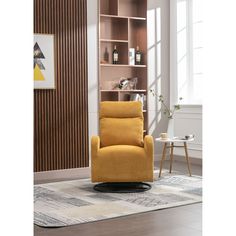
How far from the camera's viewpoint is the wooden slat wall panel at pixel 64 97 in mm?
6129

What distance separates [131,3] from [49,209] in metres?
4.16

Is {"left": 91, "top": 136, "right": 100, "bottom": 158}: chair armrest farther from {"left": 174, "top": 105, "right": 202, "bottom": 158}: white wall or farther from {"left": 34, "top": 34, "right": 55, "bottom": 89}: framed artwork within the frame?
{"left": 174, "top": 105, "right": 202, "bottom": 158}: white wall

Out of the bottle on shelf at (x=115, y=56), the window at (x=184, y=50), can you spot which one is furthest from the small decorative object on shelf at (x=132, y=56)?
the window at (x=184, y=50)

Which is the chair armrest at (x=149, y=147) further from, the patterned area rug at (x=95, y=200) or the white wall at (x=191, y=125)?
the white wall at (x=191, y=125)

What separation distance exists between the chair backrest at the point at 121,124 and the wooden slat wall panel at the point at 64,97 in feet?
2.95

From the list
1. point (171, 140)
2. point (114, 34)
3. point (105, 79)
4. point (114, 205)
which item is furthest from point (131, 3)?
point (114, 205)

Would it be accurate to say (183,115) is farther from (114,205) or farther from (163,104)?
(114,205)

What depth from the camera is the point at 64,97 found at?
6324 millimetres

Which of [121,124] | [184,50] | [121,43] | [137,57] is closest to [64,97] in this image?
[121,124]

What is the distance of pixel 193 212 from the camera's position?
4.14 m

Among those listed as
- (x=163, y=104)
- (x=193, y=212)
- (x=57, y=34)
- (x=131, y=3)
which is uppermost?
(x=131, y=3)

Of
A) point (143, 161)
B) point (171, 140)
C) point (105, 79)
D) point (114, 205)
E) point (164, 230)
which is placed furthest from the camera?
point (105, 79)

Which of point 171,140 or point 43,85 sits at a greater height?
point 43,85
